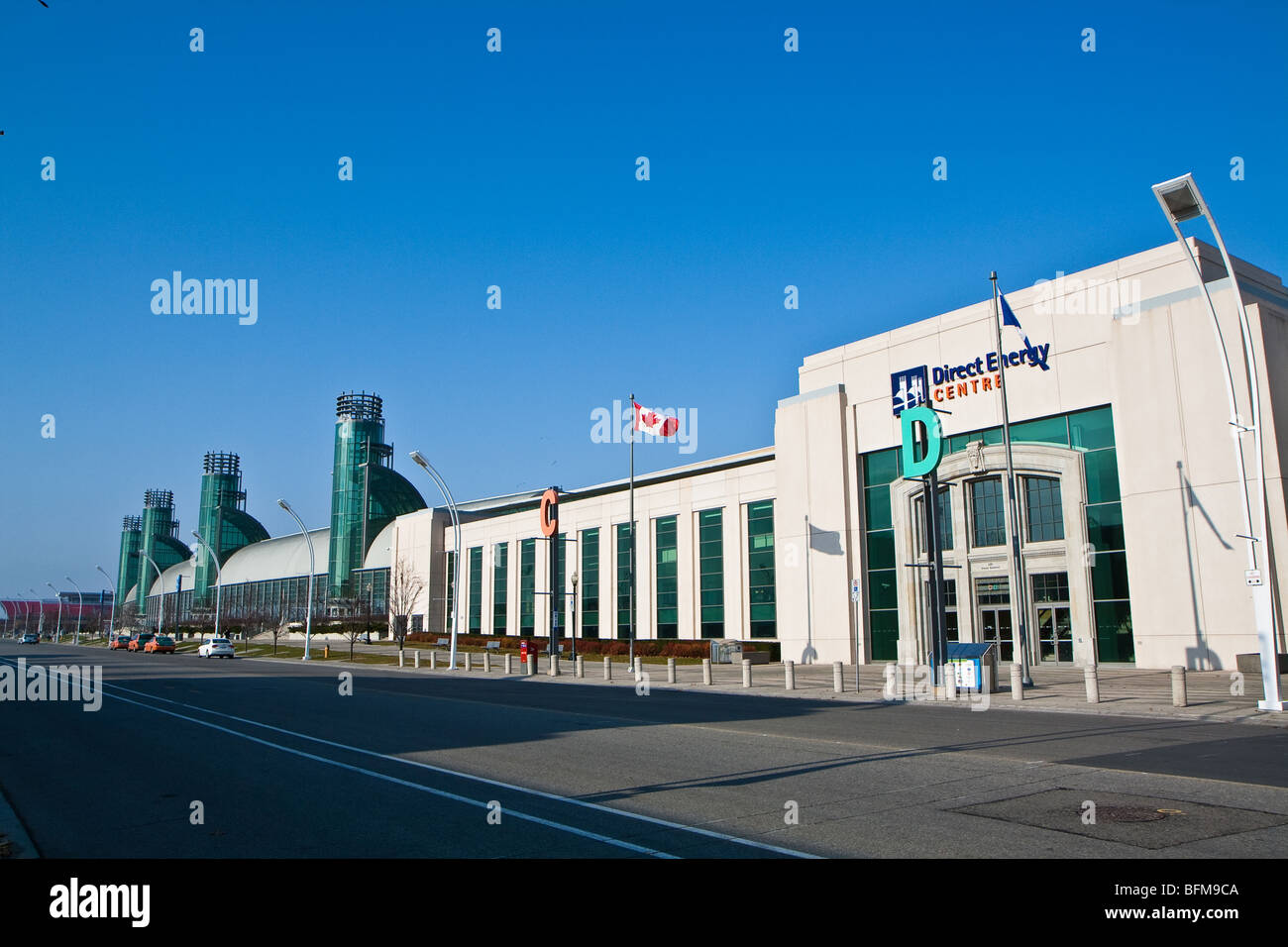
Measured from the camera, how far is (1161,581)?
1175 inches

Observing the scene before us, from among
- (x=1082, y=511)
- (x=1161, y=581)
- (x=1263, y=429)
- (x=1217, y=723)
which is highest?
(x=1263, y=429)

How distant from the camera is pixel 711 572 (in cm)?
5062

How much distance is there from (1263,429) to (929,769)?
24204 mm

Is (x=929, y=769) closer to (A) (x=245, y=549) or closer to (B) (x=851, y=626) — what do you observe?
(B) (x=851, y=626)

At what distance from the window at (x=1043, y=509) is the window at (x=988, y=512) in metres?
1.17

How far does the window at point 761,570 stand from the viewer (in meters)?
46.2

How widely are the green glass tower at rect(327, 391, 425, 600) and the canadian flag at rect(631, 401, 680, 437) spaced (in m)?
56.9

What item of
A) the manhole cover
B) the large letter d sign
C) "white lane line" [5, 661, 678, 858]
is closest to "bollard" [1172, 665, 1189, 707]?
the large letter d sign

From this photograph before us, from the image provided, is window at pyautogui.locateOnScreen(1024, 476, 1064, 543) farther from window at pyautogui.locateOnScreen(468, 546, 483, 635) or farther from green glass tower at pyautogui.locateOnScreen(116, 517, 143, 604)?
green glass tower at pyautogui.locateOnScreen(116, 517, 143, 604)

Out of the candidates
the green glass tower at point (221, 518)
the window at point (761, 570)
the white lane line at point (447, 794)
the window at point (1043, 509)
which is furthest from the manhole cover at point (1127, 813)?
the green glass tower at point (221, 518)

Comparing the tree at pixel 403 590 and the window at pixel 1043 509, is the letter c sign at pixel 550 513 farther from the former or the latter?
the tree at pixel 403 590

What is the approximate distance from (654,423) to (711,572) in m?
12.8
